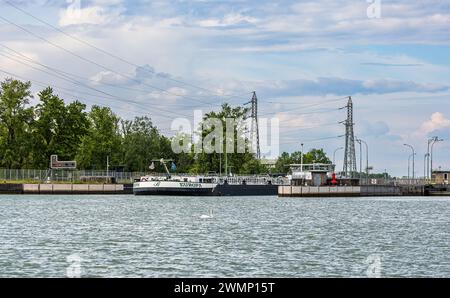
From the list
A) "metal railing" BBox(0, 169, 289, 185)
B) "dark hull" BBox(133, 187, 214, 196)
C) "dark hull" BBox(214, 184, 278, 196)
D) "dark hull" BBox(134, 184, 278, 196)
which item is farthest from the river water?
"metal railing" BBox(0, 169, 289, 185)

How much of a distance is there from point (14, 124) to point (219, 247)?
5418 inches

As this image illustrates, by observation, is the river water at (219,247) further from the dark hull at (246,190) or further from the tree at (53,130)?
the tree at (53,130)

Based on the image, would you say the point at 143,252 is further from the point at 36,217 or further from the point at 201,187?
the point at 201,187

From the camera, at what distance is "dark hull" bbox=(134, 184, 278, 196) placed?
6791 inches

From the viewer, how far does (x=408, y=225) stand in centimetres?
8694

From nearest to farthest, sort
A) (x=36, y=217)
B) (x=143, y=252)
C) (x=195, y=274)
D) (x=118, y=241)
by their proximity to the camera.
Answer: (x=195, y=274)
(x=143, y=252)
(x=118, y=241)
(x=36, y=217)

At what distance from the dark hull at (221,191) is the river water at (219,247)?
77.4 m

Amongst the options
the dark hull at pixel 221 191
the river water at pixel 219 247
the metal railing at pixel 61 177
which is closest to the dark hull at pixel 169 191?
the dark hull at pixel 221 191

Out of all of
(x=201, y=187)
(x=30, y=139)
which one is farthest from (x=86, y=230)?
(x=30, y=139)

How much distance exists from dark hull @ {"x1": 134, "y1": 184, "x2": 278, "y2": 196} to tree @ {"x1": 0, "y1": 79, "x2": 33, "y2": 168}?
31354 millimetres

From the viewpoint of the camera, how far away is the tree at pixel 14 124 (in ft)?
614

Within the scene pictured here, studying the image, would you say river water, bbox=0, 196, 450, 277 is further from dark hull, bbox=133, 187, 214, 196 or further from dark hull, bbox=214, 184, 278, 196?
dark hull, bbox=214, 184, 278, 196

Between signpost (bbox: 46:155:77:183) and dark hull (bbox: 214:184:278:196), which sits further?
signpost (bbox: 46:155:77:183)
